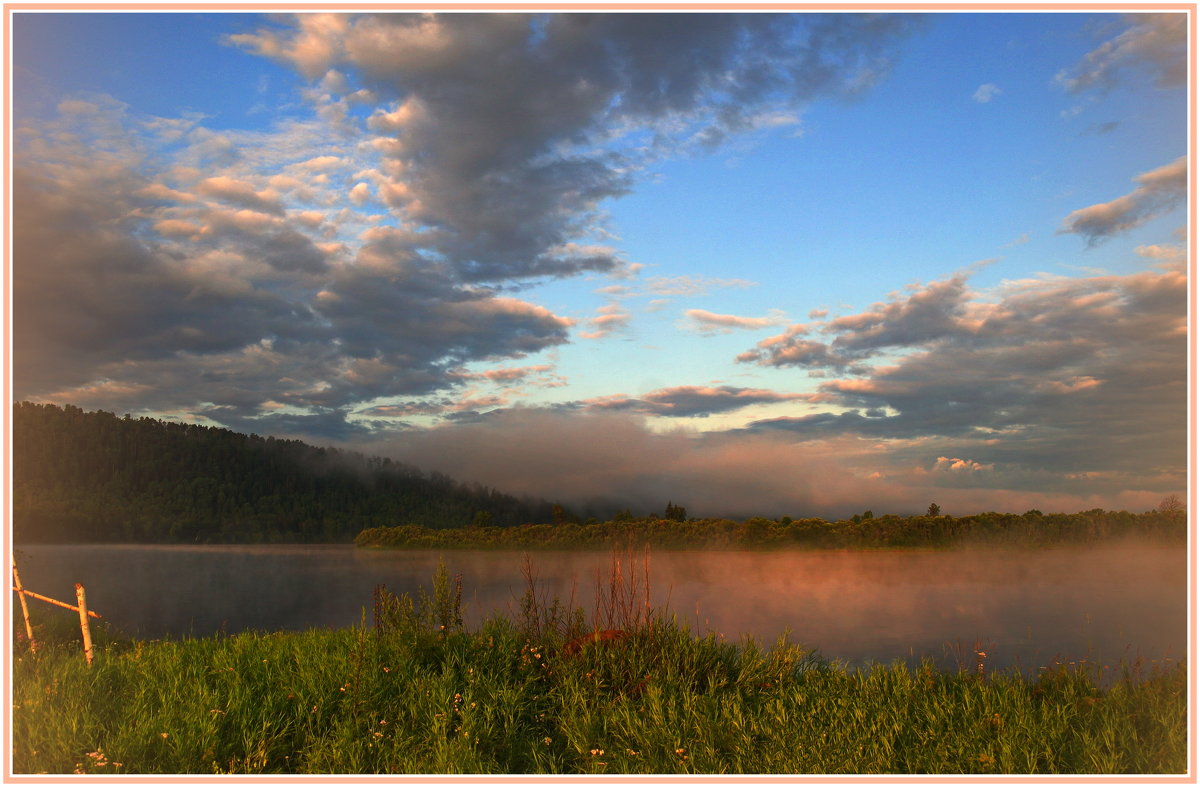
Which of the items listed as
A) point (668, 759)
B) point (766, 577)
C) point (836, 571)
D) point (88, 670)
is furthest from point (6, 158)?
point (836, 571)

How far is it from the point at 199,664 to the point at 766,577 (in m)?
13.9

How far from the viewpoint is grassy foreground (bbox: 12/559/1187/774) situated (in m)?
6.12

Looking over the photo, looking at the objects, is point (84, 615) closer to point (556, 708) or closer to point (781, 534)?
point (556, 708)

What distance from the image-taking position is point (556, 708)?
7652 millimetres

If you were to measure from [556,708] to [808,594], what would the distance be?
33.8 ft

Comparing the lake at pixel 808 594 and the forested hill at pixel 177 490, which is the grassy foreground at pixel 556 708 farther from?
the forested hill at pixel 177 490

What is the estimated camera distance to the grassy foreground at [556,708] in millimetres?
6121

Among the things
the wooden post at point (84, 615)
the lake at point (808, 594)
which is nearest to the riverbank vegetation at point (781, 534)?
the lake at point (808, 594)

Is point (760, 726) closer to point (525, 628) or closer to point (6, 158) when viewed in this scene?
point (525, 628)

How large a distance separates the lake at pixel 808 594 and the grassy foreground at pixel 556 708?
0.45 metres

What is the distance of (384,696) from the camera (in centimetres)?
748

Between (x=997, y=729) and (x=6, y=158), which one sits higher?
(x=6, y=158)

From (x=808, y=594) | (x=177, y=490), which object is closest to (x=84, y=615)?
(x=808, y=594)

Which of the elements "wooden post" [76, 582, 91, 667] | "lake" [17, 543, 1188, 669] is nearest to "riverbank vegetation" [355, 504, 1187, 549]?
"lake" [17, 543, 1188, 669]
